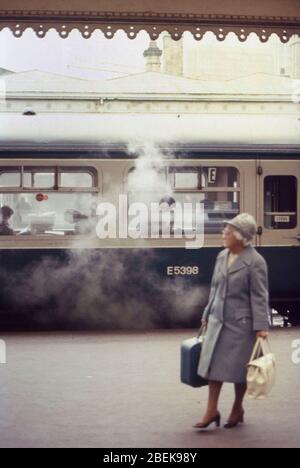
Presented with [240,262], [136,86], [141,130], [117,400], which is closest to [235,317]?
[240,262]

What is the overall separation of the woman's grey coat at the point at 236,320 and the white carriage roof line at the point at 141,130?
21.1 feet

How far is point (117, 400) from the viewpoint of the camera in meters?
8.94

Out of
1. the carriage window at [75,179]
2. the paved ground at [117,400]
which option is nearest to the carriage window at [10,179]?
the carriage window at [75,179]

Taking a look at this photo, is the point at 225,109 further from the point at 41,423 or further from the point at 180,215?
the point at 41,423

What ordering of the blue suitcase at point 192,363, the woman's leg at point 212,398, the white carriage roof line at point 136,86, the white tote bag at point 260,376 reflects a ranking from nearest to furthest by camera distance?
the white tote bag at point 260,376
the woman's leg at point 212,398
the blue suitcase at point 192,363
the white carriage roof line at point 136,86

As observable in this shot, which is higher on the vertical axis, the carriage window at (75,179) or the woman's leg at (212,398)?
the carriage window at (75,179)

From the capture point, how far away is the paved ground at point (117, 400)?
24.5ft

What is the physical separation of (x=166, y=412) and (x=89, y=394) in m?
1.07

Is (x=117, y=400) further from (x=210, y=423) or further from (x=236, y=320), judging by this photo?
(x=236, y=320)

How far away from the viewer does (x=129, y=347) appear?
12.2 meters

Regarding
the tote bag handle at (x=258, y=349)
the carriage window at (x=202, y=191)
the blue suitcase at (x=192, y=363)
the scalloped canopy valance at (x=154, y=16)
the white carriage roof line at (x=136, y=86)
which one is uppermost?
the white carriage roof line at (x=136, y=86)

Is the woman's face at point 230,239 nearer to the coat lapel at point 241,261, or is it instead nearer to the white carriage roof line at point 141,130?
the coat lapel at point 241,261

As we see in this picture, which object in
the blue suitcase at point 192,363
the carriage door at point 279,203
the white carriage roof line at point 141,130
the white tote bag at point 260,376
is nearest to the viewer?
the white tote bag at point 260,376
